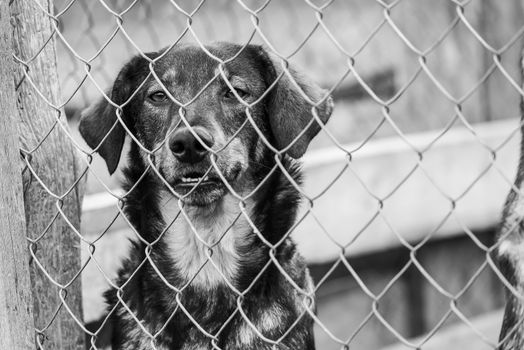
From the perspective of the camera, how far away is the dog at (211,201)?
3.32 metres

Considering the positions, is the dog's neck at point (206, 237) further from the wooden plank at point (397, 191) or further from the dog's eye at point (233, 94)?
the wooden plank at point (397, 191)

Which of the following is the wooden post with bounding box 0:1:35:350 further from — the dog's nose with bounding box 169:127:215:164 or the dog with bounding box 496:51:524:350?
the dog with bounding box 496:51:524:350

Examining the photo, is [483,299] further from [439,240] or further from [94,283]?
[94,283]

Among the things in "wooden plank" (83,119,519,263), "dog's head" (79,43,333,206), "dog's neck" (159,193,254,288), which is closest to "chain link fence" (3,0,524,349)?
"wooden plank" (83,119,519,263)

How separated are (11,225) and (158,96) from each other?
86 cm

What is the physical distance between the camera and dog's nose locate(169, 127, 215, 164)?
10.4ft

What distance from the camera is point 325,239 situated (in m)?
5.73

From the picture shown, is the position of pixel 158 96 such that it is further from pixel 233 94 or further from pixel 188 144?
pixel 188 144

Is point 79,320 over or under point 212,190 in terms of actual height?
under

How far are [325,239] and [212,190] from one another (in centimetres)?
243

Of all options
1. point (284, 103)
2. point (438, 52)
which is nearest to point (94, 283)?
point (284, 103)

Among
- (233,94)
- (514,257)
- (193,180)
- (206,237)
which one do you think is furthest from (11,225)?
(514,257)

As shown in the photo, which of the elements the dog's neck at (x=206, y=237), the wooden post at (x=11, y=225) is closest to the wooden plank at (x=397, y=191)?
the dog's neck at (x=206, y=237)

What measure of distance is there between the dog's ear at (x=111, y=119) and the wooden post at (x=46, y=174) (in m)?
0.20
